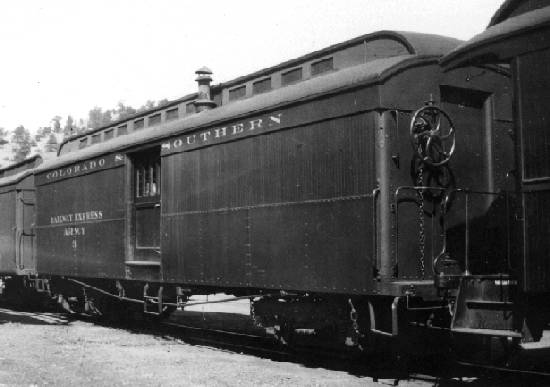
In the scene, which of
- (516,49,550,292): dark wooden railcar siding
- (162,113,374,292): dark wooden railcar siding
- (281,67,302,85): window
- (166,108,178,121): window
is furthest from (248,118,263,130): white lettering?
(516,49,550,292): dark wooden railcar siding

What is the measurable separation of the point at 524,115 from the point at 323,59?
3.34m

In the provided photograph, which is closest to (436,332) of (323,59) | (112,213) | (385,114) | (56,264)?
(385,114)

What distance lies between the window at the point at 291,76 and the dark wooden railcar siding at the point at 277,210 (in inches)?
40.8

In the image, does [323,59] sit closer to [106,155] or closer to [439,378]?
[439,378]

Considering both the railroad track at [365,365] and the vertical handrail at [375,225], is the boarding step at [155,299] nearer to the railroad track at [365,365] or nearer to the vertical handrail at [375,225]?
the railroad track at [365,365]

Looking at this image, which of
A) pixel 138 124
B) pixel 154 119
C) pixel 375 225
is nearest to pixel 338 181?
pixel 375 225

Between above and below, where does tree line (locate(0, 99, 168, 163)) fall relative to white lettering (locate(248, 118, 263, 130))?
above

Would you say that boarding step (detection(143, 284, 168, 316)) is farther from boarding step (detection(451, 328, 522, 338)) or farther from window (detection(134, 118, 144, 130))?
boarding step (detection(451, 328, 522, 338))

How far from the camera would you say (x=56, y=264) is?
46.5 ft

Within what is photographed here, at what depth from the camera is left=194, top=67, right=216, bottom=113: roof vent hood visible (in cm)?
1073

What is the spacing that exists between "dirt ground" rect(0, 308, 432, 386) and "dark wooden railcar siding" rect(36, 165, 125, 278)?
140 cm

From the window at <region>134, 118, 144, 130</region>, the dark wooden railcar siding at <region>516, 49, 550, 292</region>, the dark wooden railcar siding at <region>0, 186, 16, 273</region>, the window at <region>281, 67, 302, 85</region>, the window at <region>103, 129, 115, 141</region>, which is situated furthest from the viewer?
the dark wooden railcar siding at <region>0, 186, 16, 273</region>

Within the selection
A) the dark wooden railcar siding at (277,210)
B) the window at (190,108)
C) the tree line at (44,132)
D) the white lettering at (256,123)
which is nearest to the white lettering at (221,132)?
the dark wooden railcar siding at (277,210)

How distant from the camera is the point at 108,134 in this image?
14.2m
